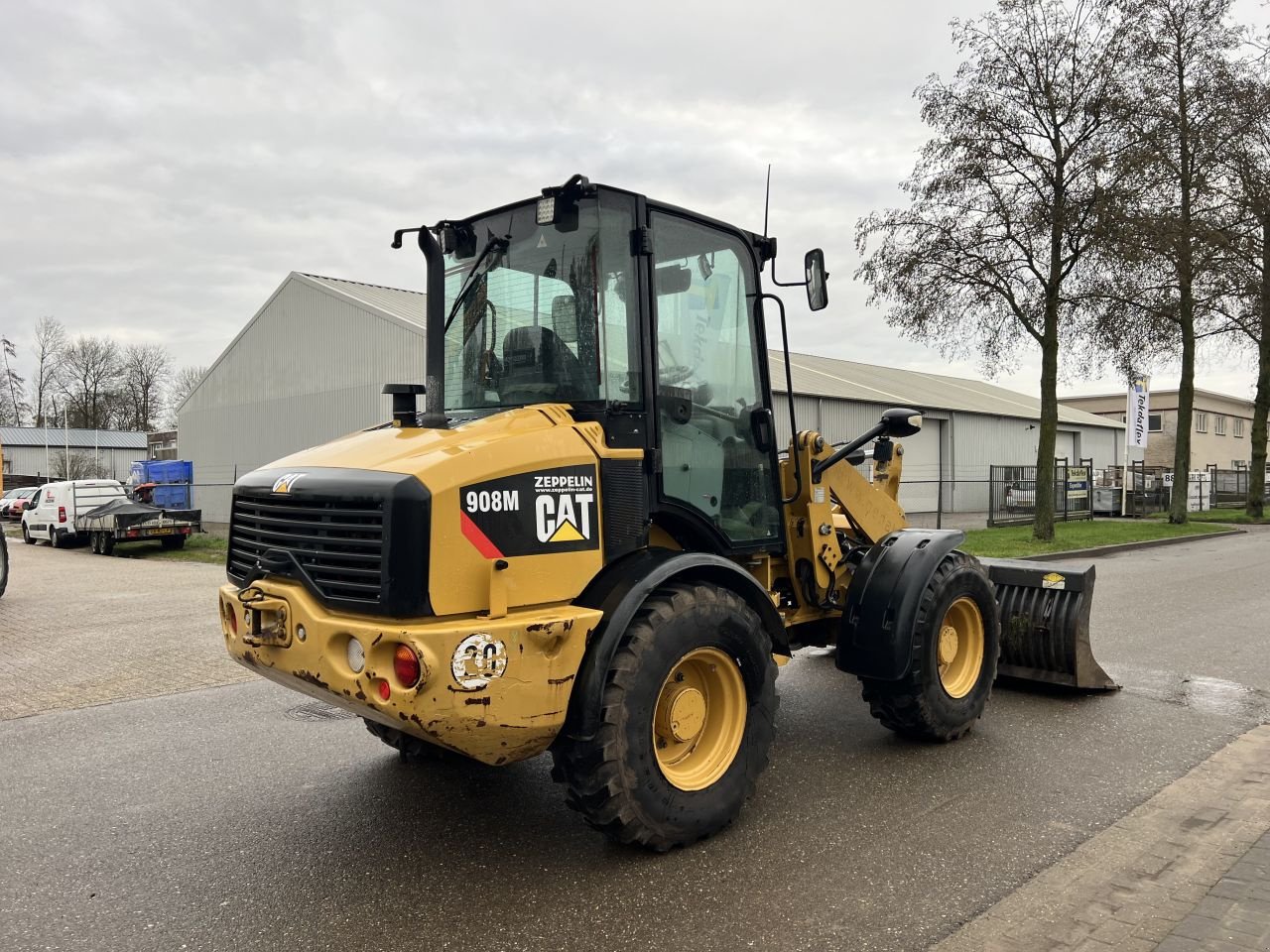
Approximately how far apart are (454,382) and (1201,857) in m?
3.76

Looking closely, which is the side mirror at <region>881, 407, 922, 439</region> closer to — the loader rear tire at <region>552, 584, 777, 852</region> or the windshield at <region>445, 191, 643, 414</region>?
the loader rear tire at <region>552, 584, 777, 852</region>

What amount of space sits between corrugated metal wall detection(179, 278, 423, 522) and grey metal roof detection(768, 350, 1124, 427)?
10412 millimetres

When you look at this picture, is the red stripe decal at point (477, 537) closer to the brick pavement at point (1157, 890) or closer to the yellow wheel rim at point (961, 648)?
the brick pavement at point (1157, 890)

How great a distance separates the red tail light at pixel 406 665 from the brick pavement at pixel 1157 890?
1.95m

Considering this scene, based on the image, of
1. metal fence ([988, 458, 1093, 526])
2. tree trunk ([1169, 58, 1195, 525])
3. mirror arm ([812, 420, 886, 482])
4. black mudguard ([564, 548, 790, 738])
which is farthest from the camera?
metal fence ([988, 458, 1093, 526])

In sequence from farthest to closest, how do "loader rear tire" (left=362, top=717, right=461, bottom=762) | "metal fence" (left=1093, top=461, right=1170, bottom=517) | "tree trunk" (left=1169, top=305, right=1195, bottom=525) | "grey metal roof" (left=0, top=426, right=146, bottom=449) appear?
"grey metal roof" (left=0, top=426, right=146, bottom=449) < "metal fence" (left=1093, top=461, right=1170, bottom=517) < "tree trunk" (left=1169, top=305, right=1195, bottom=525) < "loader rear tire" (left=362, top=717, right=461, bottom=762)

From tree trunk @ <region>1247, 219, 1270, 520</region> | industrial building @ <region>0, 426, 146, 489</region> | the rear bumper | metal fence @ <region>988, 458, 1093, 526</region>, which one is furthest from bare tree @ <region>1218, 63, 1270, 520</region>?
industrial building @ <region>0, 426, 146, 489</region>

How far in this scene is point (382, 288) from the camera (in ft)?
97.0

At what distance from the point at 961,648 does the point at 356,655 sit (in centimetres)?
367

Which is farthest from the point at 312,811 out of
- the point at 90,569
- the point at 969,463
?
the point at 969,463

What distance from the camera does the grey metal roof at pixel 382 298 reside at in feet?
80.3

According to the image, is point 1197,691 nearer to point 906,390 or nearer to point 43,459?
point 906,390

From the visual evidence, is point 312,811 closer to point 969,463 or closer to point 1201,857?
point 1201,857

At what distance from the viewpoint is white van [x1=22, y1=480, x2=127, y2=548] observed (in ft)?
73.8
